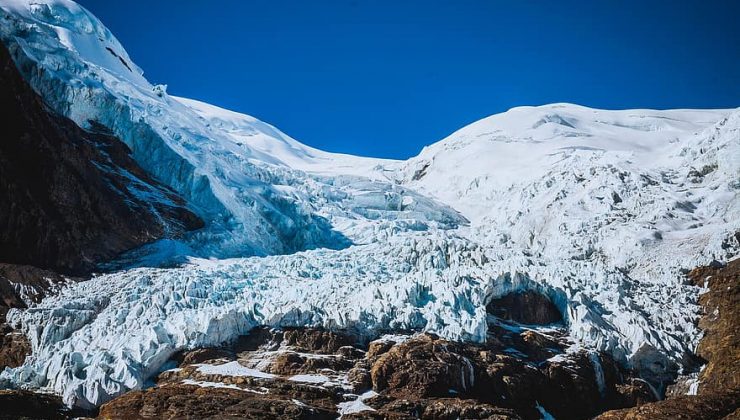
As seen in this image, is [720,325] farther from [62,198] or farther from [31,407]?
[62,198]

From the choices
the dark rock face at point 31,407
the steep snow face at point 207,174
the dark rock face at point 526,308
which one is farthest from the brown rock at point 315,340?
the steep snow face at point 207,174

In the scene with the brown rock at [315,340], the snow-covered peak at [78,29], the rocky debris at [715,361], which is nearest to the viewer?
the rocky debris at [715,361]

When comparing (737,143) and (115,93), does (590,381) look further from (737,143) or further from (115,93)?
(115,93)

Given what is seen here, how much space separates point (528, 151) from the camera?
89188 mm

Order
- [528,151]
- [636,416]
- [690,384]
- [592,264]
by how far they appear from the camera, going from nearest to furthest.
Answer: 1. [636,416]
2. [690,384]
3. [592,264]
4. [528,151]

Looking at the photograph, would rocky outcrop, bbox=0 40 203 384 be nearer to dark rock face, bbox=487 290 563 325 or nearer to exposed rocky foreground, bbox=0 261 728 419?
exposed rocky foreground, bbox=0 261 728 419

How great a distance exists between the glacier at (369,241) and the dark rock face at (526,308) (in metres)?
0.58

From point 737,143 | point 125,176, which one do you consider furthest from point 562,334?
point 125,176

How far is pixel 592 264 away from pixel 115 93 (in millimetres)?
48067

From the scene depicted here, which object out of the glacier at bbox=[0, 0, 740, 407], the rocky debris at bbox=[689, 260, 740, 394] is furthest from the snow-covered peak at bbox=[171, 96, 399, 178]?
the rocky debris at bbox=[689, 260, 740, 394]

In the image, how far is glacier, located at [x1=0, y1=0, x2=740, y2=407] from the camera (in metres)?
42.5

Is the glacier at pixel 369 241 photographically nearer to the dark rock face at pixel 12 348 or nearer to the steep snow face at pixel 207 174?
the steep snow face at pixel 207 174

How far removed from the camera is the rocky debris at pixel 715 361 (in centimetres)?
2953

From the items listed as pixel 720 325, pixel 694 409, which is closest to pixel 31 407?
pixel 694 409
